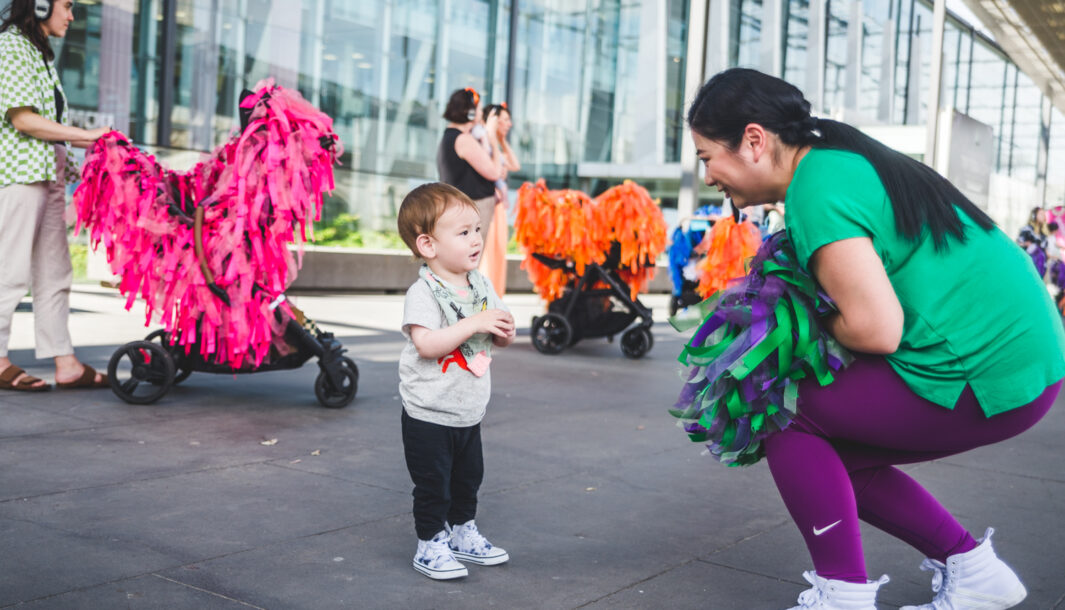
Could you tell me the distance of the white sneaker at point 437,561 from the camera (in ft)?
9.68

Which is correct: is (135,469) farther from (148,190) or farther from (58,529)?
(148,190)

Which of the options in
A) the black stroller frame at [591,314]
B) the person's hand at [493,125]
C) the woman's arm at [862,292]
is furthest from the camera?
the person's hand at [493,125]

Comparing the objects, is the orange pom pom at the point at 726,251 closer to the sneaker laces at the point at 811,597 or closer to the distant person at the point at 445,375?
the distant person at the point at 445,375

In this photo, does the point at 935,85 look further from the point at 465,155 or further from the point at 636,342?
the point at 465,155

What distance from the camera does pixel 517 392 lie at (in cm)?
641

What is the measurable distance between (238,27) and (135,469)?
14288 millimetres

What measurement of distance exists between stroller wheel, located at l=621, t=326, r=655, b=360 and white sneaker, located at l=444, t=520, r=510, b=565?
5590 millimetres

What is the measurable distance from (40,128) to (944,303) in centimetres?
437

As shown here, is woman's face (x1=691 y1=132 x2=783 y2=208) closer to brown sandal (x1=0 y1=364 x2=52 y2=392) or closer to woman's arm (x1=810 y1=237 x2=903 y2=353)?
woman's arm (x1=810 y1=237 x2=903 y2=353)

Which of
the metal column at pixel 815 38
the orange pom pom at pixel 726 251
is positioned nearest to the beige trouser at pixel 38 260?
the orange pom pom at pixel 726 251

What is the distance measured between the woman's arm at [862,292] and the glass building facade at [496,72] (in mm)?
2877

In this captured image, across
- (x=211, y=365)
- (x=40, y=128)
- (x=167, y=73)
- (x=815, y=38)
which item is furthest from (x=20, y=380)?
(x=815, y=38)

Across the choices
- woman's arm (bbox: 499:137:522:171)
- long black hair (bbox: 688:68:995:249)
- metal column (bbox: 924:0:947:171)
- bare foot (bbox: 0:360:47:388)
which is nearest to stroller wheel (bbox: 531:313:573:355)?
woman's arm (bbox: 499:137:522:171)

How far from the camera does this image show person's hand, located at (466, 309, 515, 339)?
9.66 feet
